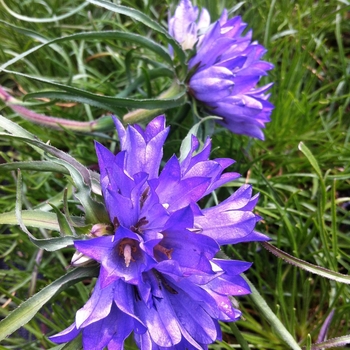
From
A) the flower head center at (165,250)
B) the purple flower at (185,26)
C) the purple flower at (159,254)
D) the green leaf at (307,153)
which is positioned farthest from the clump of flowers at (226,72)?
the flower head center at (165,250)

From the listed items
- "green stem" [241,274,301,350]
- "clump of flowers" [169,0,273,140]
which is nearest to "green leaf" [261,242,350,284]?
"green stem" [241,274,301,350]

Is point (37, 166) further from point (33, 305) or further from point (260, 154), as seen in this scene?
point (260, 154)

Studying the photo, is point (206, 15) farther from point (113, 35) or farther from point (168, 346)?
point (168, 346)

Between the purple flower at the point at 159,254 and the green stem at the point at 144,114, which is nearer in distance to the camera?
the purple flower at the point at 159,254

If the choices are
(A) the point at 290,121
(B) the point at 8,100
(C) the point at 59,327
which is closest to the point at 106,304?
(C) the point at 59,327

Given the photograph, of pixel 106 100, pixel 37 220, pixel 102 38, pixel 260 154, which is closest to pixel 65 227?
pixel 37 220

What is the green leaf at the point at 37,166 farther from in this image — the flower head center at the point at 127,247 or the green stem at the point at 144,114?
the green stem at the point at 144,114
